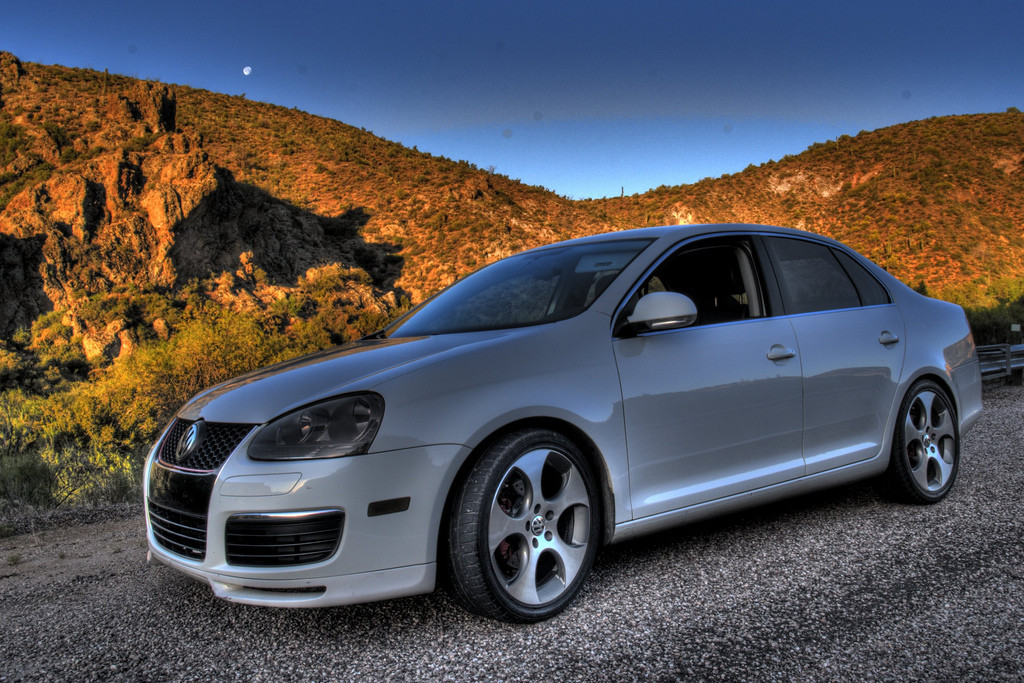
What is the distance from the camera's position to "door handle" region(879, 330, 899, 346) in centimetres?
430

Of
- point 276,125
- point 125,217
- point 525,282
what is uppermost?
point 276,125

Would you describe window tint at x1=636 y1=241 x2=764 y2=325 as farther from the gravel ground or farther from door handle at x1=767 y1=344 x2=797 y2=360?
the gravel ground

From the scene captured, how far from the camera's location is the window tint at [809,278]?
4.07 meters

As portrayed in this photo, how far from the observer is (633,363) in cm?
327

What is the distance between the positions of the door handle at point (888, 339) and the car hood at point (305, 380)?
8.03 ft

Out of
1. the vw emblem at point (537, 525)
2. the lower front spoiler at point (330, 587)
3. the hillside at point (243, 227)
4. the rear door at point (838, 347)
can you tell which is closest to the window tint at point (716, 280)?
the rear door at point (838, 347)

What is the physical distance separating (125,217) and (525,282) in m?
26.0

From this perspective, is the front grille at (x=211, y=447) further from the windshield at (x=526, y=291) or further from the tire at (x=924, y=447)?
the tire at (x=924, y=447)

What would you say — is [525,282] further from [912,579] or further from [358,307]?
[358,307]

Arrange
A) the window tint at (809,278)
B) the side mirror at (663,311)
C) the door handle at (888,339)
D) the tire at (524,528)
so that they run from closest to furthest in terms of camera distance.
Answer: the tire at (524,528)
the side mirror at (663,311)
the window tint at (809,278)
the door handle at (888,339)

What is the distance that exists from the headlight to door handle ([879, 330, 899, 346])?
3067 millimetres

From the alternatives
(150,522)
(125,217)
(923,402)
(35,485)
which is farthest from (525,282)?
(125,217)

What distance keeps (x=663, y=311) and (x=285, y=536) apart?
178 centimetres

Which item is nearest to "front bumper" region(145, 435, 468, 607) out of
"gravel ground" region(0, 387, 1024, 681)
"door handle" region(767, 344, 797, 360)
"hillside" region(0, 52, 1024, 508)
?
"gravel ground" region(0, 387, 1024, 681)
